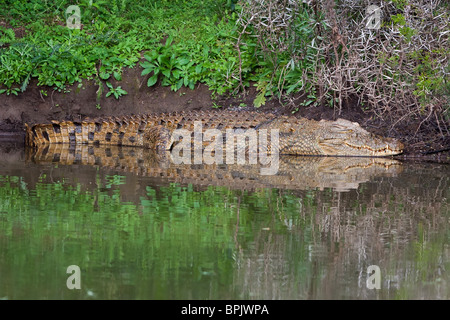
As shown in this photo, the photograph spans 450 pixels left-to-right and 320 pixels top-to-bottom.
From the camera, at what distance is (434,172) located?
6918 millimetres

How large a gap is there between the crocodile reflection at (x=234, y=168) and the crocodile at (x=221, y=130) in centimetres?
22

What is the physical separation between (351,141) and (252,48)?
8.17 feet

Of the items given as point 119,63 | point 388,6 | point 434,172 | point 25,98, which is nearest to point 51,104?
point 25,98

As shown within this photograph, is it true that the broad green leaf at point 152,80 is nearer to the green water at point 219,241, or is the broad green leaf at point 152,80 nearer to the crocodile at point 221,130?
the crocodile at point 221,130

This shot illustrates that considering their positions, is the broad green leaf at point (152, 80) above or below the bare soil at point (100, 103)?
above

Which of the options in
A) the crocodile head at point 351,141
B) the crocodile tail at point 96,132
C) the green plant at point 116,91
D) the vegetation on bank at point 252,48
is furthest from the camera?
the green plant at point 116,91

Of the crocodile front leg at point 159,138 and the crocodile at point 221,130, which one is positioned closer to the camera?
the crocodile at point 221,130

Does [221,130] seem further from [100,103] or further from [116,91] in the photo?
[100,103]

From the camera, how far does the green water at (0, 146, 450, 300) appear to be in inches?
118

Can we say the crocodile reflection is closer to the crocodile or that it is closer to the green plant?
the crocodile

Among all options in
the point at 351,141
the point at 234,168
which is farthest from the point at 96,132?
the point at 351,141

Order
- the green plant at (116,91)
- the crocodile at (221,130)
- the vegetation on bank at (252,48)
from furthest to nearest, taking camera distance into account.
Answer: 1. the green plant at (116,91)
2. the crocodile at (221,130)
3. the vegetation on bank at (252,48)

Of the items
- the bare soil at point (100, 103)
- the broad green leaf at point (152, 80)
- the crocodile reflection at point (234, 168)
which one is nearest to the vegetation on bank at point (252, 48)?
the broad green leaf at point (152, 80)

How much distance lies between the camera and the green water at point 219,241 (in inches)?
118
